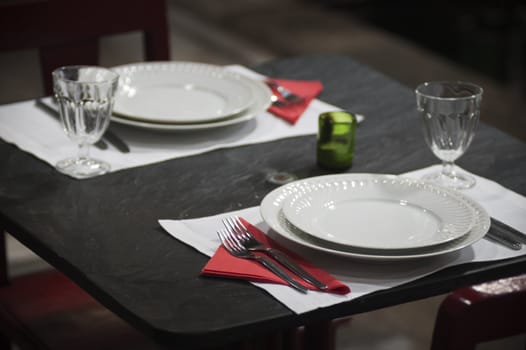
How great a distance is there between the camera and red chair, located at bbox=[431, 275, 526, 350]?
1.09 meters

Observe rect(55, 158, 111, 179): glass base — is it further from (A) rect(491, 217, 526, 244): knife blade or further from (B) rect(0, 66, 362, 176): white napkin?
(A) rect(491, 217, 526, 244): knife blade

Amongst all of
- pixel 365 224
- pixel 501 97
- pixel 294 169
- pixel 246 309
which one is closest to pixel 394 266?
pixel 365 224

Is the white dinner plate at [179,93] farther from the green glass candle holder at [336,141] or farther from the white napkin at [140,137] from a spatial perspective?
the green glass candle holder at [336,141]

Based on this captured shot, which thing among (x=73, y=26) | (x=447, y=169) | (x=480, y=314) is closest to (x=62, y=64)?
(x=73, y=26)

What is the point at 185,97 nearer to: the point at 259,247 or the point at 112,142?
the point at 112,142

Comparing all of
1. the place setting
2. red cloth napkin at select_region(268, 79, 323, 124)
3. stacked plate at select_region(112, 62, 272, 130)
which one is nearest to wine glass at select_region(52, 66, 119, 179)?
stacked plate at select_region(112, 62, 272, 130)

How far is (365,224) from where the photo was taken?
119cm

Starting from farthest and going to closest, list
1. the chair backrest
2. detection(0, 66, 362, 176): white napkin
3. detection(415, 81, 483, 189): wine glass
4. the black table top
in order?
1. the chair backrest
2. detection(0, 66, 362, 176): white napkin
3. detection(415, 81, 483, 189): wine glass
4. the black table top

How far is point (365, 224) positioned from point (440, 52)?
3.93m

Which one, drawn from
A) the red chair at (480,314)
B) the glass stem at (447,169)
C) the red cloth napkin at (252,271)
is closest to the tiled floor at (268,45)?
the glass stem at (447,169)

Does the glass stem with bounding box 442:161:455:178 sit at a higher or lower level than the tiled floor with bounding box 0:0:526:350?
higher

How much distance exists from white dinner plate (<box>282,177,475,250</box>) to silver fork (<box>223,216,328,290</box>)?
41mm

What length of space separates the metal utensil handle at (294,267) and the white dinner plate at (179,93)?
1.44ft

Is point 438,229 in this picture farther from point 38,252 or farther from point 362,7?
point 362,7
